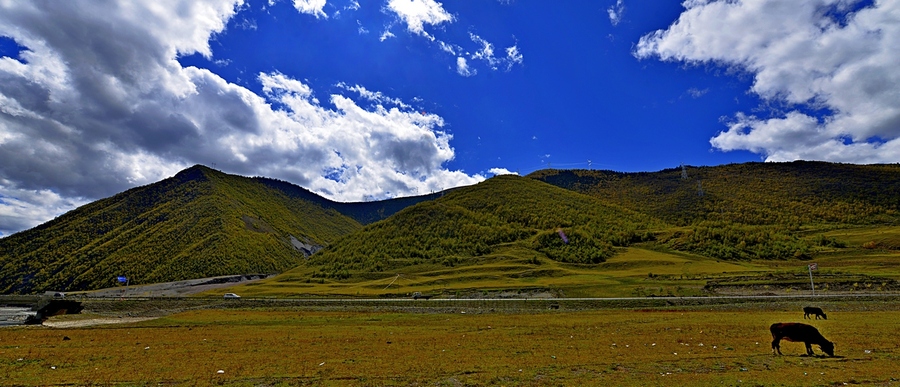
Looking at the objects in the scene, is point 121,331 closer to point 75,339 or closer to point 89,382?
point 75,339

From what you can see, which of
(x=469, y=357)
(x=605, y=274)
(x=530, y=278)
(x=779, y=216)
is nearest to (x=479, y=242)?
(x=530, y=278)

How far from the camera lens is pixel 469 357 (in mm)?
21297

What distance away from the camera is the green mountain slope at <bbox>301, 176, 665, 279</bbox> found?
130 metres

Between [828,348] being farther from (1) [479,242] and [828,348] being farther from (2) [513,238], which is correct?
(2) [513,238]

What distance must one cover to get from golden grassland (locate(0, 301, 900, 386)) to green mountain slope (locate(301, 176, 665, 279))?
92221 mm

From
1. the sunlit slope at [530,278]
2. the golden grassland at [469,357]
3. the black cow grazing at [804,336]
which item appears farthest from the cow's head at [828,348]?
the sunlit slope at [530,278]

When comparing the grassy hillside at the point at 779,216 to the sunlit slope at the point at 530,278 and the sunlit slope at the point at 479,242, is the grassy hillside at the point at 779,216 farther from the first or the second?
the sunlit slope at the point at 479,242

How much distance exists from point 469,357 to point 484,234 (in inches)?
5049

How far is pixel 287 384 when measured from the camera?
633 inches

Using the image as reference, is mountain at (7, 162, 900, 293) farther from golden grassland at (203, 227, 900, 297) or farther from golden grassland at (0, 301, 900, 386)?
golden grassland at (0, 301, 900, 386)

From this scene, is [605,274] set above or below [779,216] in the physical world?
below

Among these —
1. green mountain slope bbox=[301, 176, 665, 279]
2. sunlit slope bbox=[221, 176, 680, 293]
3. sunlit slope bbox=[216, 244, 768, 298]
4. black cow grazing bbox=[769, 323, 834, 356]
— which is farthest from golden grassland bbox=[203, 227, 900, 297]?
black cow grazing bbox=[769, 323, 834, 356]

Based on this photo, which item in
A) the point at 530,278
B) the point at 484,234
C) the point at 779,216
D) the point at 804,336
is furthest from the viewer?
the point at 779,216

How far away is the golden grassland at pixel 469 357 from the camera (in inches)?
646
